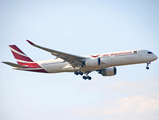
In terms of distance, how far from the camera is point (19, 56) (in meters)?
51.4

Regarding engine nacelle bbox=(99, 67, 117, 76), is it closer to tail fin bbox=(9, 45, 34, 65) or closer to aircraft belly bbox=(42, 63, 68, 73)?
aircraft belly bbox=(42, 63, 68, 73)

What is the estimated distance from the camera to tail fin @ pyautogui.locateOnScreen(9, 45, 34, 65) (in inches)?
1987

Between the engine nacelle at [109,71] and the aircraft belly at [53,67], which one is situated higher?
the aircraft belly at [53,67]

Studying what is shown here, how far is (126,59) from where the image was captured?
43.9 meters

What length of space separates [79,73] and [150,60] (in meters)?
11.8

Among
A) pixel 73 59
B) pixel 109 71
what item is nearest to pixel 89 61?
pixel 73 59

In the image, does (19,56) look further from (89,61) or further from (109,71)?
(109,71)

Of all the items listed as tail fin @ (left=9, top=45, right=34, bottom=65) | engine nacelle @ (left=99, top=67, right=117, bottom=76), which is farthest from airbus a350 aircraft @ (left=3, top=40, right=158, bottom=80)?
engine nacelle @ (left=99, top=67, right=117, bottom=76)

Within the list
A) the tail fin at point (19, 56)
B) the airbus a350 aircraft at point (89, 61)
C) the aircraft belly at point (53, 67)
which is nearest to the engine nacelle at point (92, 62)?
the airbus a350 aircraft at point (89, 61)

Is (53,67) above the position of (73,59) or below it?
below

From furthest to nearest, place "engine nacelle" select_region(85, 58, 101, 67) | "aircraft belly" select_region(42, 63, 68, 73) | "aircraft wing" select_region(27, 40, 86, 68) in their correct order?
"aircraft belly" select_region(42, 63, 68, 73), "engine nacelle" select_region(85, 58, 101, 67), "aircraft wing" select_region(27, 40, 86, 68)

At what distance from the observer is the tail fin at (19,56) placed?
50.5 m

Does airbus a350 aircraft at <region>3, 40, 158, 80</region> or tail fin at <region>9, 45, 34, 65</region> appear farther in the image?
tail fin at <region>9, 45, 34, 65</region>

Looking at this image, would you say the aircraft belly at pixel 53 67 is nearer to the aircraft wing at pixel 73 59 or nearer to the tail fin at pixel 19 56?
the aircraft wing at pixel 73 59
